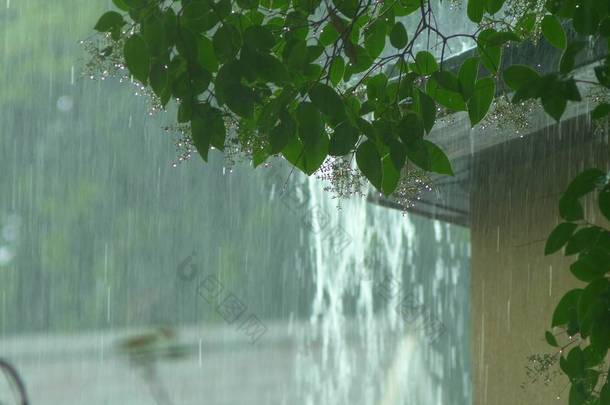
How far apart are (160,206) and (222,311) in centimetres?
117

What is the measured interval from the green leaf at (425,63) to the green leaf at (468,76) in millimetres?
142

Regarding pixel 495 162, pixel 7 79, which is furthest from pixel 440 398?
pixel 495 162

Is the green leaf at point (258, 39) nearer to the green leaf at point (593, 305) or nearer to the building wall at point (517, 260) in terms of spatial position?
the green leaf at point (593, 305)

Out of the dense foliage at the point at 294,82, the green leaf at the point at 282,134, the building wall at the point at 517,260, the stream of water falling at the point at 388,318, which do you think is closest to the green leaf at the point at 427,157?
the dense foliage at the point at 294,82

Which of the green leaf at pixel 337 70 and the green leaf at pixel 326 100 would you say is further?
the green leaf at pixel 337 70

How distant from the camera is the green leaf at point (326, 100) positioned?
0.78m

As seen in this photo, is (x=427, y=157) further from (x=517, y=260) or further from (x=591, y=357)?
(x=517, y=260)

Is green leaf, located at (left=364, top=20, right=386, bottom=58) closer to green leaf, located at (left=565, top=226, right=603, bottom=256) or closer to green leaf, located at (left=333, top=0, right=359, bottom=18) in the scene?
green leaf, located at (left=333, top=0, right=359, bottom=18)

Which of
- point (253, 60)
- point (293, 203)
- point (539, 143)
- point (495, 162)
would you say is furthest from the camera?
point (293, 203)

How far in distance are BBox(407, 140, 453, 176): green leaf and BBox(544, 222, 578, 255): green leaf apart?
113 millimetres

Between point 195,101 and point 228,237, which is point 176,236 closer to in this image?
point 228,237

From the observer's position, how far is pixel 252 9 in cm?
87

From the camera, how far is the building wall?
2611 millimetres

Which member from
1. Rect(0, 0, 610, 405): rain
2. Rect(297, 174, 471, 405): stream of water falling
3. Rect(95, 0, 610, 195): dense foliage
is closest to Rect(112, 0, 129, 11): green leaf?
Rect(95, 0, 610, 195): dense foliage
